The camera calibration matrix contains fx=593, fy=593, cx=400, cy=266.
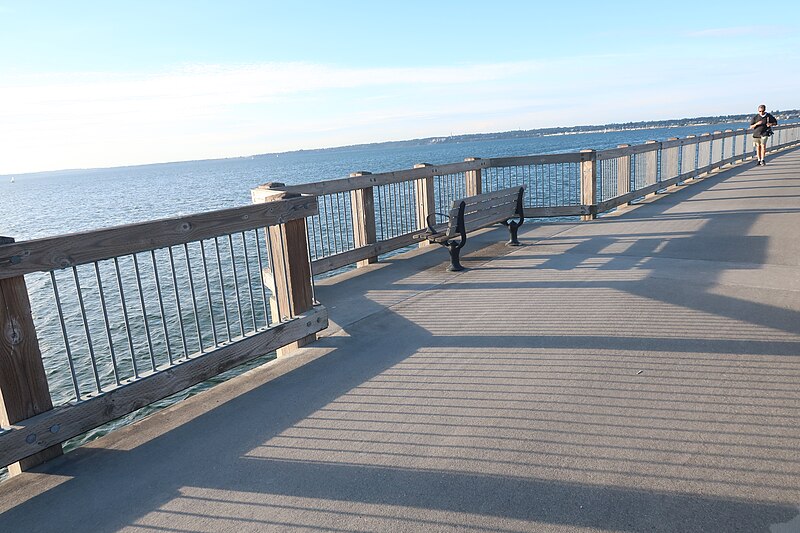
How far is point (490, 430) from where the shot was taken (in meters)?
3.80

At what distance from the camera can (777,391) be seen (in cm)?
409

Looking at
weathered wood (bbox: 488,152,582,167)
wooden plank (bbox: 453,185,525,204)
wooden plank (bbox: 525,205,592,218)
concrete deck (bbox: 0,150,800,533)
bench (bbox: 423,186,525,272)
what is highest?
weathered wood (bbox: 488,152,582,167)

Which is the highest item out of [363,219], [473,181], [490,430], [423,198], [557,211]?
[473,181]

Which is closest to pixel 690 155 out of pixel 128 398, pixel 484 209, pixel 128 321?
pixel 484 209

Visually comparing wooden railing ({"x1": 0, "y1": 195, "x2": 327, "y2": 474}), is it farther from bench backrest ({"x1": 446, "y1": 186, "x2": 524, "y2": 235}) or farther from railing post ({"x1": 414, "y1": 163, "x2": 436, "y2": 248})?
railing post ({"x1": 414, "y1": 163, "x2": 436, "y2": 248})

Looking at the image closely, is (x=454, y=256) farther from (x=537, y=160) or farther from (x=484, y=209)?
(x=537, y=160)

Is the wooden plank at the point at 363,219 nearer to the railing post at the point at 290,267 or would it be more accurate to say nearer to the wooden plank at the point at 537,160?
the railing post at the point at 290,267

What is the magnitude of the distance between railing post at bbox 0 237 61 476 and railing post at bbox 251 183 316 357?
214cm

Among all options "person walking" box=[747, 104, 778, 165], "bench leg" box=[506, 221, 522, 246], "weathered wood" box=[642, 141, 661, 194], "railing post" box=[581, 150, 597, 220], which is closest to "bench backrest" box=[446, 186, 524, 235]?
"bench leg" box=[506, 221, 522, 246]

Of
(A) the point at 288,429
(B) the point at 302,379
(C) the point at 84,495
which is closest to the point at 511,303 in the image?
(B) the point at 302,379

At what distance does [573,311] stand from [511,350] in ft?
4.26

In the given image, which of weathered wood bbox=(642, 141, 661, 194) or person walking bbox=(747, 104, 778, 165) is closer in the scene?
weathered wood bbox=(642, 141, 661, 194)

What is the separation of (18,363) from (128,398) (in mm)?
729

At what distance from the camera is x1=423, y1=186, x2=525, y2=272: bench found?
27.0 feet
